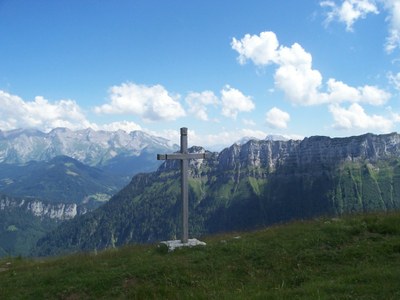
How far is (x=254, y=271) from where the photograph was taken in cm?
1359

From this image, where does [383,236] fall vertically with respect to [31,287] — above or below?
above

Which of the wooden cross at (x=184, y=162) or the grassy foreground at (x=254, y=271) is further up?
the wooden cross at (x=184, y=162)

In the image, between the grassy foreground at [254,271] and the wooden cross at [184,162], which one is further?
the wooden cross at [184,162]

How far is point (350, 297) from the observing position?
31.5 ft

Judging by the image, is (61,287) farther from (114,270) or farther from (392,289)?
(392,289)

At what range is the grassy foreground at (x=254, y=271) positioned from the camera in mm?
10977

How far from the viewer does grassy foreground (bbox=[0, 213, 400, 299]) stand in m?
11.0

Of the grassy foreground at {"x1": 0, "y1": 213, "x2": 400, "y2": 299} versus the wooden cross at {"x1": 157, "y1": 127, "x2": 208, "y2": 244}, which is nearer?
the grassy foreground at {"x1": 0, "y1": 213, "x2": 400, "y2": 299}

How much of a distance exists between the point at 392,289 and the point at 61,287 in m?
11.1

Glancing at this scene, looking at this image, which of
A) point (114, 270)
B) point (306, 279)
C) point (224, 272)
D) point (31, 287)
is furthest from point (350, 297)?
point (31, 287)

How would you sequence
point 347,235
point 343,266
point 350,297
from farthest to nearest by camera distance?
point 347,235
point 343,266
point 350,297

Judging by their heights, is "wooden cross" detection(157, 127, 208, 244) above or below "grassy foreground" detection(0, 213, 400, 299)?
above

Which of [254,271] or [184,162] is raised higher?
[184,162]

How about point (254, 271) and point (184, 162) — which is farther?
point (184, 162)
